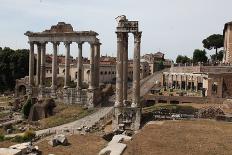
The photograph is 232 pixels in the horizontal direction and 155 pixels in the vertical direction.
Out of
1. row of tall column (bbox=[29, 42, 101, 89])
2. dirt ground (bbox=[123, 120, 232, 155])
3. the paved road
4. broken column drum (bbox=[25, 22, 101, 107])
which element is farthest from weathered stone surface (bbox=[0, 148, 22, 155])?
row of tall column (bbox=[29, 42, 101, 89])

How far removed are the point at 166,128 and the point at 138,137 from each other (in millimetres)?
3299

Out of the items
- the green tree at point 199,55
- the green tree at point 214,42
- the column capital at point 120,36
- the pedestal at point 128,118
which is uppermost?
the green tree at point 214,42

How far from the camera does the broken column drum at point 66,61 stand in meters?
51.6

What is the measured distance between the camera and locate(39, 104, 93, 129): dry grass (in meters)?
43.3

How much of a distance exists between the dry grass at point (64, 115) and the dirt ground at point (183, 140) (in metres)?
14.4

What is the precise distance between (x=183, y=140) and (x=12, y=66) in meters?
61.5

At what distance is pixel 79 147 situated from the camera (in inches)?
1105

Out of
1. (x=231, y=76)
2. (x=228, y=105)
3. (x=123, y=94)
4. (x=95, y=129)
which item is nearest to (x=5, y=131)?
(x=95, y=129)

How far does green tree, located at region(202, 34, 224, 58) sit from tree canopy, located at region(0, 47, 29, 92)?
44.4 metres

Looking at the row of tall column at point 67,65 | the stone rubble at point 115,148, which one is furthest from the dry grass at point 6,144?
the row of tall column at point 67,65

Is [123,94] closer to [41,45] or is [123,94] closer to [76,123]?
[76,123]

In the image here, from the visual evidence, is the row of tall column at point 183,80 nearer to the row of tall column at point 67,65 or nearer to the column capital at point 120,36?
the row of tall column at point 67,65

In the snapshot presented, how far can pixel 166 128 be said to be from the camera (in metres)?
30.5

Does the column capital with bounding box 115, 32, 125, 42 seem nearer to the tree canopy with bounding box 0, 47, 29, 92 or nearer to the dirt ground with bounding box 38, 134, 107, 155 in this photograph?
the dirt ground with bounding box 38, 134, 107, 155
